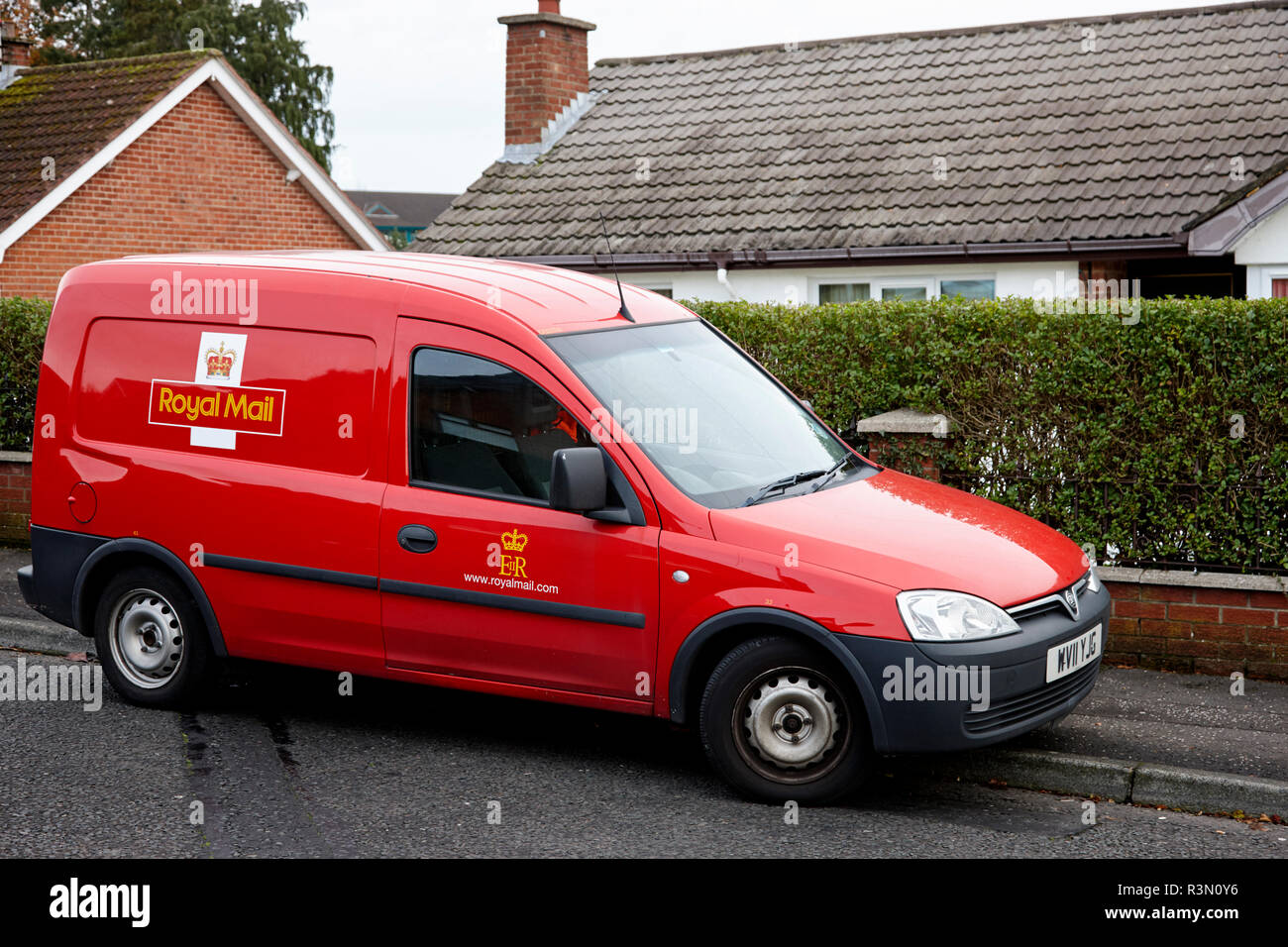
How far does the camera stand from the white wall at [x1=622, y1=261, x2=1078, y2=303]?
1451 centimetres

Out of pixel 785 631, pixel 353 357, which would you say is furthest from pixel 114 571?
pixel 785 631

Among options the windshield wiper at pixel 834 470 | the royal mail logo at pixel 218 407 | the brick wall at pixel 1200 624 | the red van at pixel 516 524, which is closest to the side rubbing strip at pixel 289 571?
the red van at pixel 516 524

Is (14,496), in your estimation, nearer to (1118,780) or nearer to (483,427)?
(483,427)

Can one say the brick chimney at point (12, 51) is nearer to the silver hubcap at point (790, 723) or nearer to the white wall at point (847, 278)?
the white wall at point (847, 278)

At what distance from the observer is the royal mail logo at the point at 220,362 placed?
653cm

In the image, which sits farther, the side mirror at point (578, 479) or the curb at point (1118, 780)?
the curb at point (1118, 780)

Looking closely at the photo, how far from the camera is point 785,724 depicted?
5492 millimetres

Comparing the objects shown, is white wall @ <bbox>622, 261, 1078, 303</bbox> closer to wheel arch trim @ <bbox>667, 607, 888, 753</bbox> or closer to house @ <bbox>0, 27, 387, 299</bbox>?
house @ <bbox>0, 27, 387, 299</bbox>

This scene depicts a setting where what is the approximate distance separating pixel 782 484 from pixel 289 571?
2.24m

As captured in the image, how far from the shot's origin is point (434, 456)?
6082mm

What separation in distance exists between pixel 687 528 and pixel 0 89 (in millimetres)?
20697

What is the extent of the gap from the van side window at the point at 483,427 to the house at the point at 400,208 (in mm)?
84832
